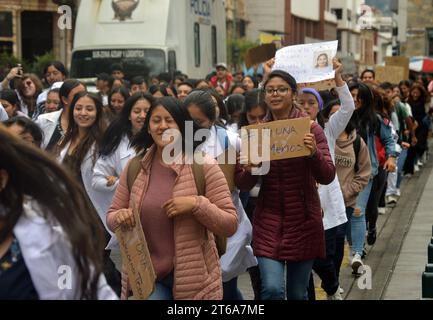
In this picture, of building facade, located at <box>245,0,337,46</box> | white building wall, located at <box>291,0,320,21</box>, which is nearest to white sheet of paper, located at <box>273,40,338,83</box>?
building facade, located at <box>245,0,337,46</box>

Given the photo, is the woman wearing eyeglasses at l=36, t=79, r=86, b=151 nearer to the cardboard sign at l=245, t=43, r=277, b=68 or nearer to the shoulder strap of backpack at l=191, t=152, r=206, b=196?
the shoulder strap of backpack at l=191, t=152, r=206, b=196

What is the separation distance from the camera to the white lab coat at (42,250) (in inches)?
131

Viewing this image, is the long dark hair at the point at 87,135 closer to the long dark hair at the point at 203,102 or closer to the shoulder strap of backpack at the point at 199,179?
the long dark hair at the point at 203,102

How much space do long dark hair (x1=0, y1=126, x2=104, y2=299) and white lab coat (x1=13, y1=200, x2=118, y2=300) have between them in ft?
0.06

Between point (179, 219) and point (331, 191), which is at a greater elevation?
point (179, 219)

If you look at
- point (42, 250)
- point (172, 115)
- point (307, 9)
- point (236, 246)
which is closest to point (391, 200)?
point (236, 246)

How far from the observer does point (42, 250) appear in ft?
10.9

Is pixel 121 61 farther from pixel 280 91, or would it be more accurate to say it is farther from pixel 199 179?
pixel 199 179

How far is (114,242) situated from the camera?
6512mm

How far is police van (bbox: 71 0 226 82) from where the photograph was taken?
70.1 feet

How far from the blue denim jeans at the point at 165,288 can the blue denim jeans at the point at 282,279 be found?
41.4 inches

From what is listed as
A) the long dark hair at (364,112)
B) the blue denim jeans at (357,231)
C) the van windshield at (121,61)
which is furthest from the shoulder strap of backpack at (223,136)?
the van windshield at (121,61)

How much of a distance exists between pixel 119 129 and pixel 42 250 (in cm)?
497

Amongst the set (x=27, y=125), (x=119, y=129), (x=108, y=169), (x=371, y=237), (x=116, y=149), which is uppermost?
(x=27, y=125)
